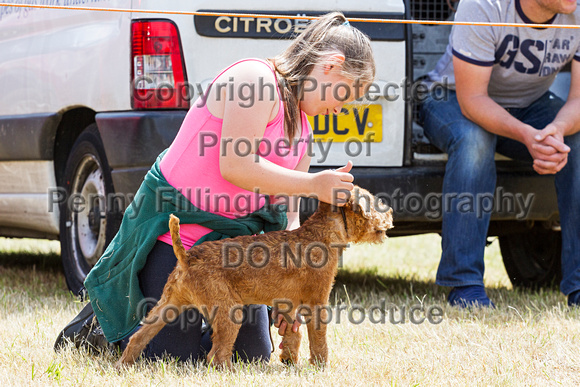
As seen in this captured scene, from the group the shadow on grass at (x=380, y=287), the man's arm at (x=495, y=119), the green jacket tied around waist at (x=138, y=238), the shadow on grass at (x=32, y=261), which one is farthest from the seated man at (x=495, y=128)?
the shadow on grass at (x=32, y=261)

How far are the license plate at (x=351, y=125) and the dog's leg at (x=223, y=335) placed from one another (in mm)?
1552

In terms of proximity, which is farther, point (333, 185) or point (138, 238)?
point (138, 238)

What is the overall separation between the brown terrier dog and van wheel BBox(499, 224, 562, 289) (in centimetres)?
280

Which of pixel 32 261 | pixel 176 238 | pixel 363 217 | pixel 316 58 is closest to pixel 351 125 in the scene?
pixel 316 58

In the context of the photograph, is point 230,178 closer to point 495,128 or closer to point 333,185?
point 333,185

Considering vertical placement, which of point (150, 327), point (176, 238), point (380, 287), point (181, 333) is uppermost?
point (176, 238)

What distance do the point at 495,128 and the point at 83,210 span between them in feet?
7.49

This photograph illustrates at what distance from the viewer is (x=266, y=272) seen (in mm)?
2807

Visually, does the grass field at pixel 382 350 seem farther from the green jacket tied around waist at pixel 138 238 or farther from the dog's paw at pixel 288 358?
the green jacket tied around waist at pixel 138 238

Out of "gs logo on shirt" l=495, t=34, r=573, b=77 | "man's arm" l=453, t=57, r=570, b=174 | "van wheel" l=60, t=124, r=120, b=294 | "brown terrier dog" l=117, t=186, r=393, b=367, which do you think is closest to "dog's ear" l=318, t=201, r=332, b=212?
"brown terrier dog" l=117, t=186, r=393, b=367

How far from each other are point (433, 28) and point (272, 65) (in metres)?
2.76

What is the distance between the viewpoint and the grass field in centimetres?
274

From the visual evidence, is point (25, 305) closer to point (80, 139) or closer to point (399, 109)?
point (80, 139)

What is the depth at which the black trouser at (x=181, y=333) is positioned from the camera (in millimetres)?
3064
